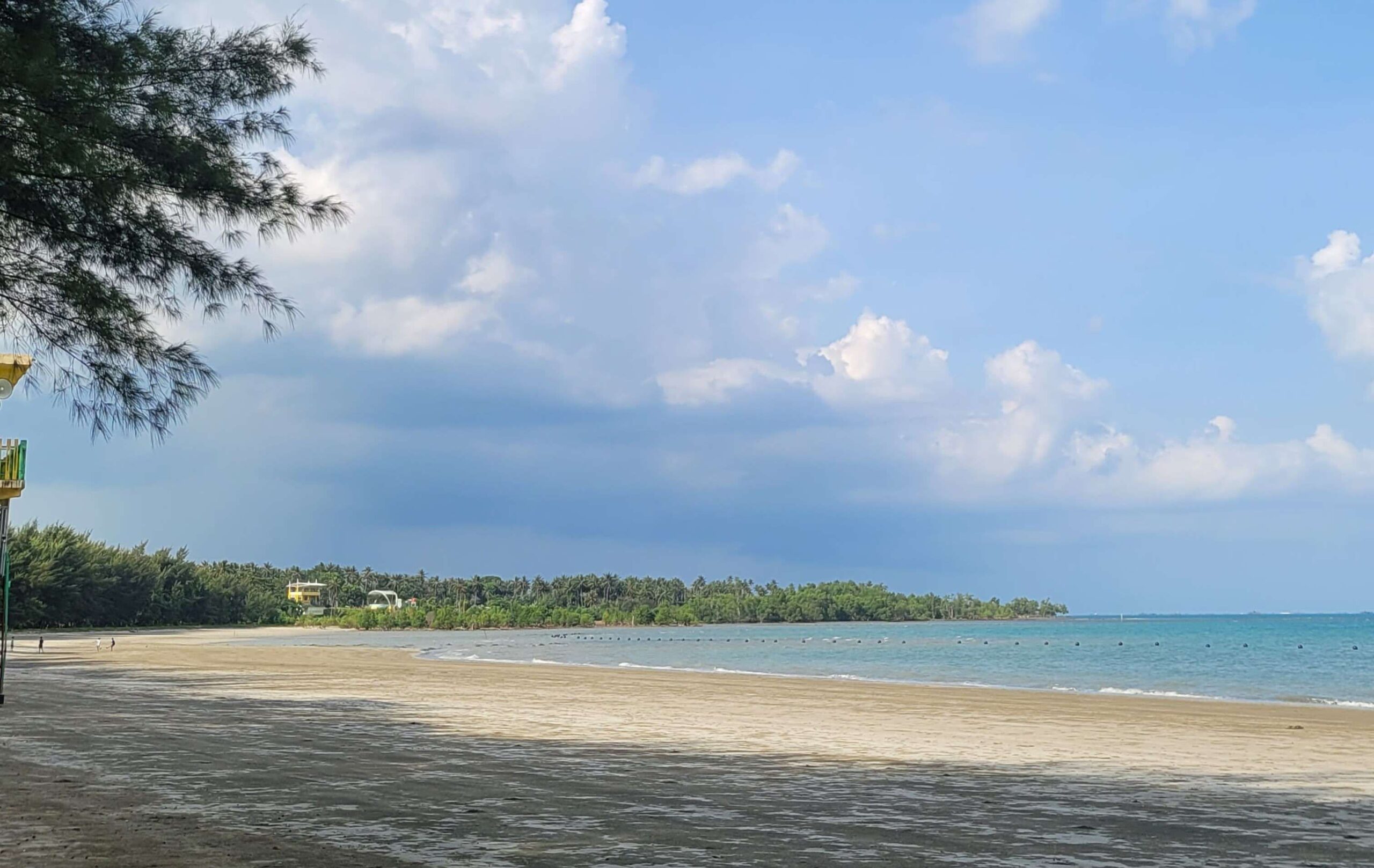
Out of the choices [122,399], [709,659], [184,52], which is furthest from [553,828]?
[709,659]

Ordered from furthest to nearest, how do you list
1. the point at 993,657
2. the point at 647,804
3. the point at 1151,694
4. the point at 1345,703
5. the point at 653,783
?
the point at 993,657 < the point at 1151,694 < the point at 1345,703 < the point at 653,783 < the point at 647,804

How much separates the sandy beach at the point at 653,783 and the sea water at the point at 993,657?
62.3ft

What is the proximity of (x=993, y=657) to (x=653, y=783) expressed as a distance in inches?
2381

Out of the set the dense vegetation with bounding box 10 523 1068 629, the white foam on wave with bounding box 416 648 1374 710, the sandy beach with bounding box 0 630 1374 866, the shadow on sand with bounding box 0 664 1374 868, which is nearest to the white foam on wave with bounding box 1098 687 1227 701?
the white foam on wave with bounding box 416 648 1374 710

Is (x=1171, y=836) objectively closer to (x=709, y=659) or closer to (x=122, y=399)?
(x=122, y=399)

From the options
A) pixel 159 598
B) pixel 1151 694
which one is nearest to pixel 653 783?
pixel 1151 694

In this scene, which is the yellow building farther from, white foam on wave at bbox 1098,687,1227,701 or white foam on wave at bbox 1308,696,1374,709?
white foam on wave at bbox 1308,696,1374,709

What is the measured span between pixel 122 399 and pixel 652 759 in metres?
7.73

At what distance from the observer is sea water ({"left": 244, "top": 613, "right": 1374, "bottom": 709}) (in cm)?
4197

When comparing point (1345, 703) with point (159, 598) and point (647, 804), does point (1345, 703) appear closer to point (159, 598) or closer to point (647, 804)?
point (647, 804)

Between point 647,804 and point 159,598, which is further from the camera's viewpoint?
point 159,598

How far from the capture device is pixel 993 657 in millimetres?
68625

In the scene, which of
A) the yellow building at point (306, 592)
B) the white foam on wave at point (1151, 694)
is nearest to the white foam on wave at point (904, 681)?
the white foam on wave at point (1151, 694)

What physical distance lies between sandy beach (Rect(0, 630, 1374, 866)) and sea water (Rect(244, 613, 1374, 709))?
62.3 ft
